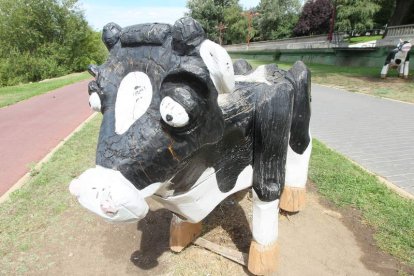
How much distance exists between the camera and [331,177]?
384 cm

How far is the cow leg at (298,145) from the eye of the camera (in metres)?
2.22

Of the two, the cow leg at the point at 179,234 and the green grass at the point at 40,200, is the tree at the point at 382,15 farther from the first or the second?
the cow leg at the point at 179,234

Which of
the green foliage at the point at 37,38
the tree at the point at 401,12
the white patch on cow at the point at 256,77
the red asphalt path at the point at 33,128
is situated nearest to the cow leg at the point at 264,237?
the white patch on cow at the point at 256,77

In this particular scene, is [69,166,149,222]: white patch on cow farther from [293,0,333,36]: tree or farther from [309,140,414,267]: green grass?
[293,0,333,36]: tree

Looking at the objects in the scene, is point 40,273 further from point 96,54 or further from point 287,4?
point 287,4

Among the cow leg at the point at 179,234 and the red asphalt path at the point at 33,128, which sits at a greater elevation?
the cow leg at the point at 179,234

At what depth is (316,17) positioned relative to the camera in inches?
1540

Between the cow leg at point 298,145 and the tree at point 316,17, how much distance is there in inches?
1602

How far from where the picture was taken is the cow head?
119 centimetres

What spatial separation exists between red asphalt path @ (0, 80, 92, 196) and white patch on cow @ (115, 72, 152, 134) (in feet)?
11.2

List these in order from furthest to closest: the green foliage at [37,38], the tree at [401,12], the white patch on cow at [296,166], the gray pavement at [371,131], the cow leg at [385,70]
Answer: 1. the green foliage at [37,38]
2. the tree at [401,12]
3. the cow leg at [385,70]
4. the gray pavement at [371,131]
5. the white patch on cow at [296,166]

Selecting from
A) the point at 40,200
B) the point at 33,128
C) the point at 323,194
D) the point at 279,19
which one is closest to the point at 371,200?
the point at 323,194

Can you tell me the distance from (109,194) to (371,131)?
5.77m

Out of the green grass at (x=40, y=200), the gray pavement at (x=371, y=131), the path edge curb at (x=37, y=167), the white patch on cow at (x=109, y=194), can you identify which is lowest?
the gray pavement at (x=371, y=131)
